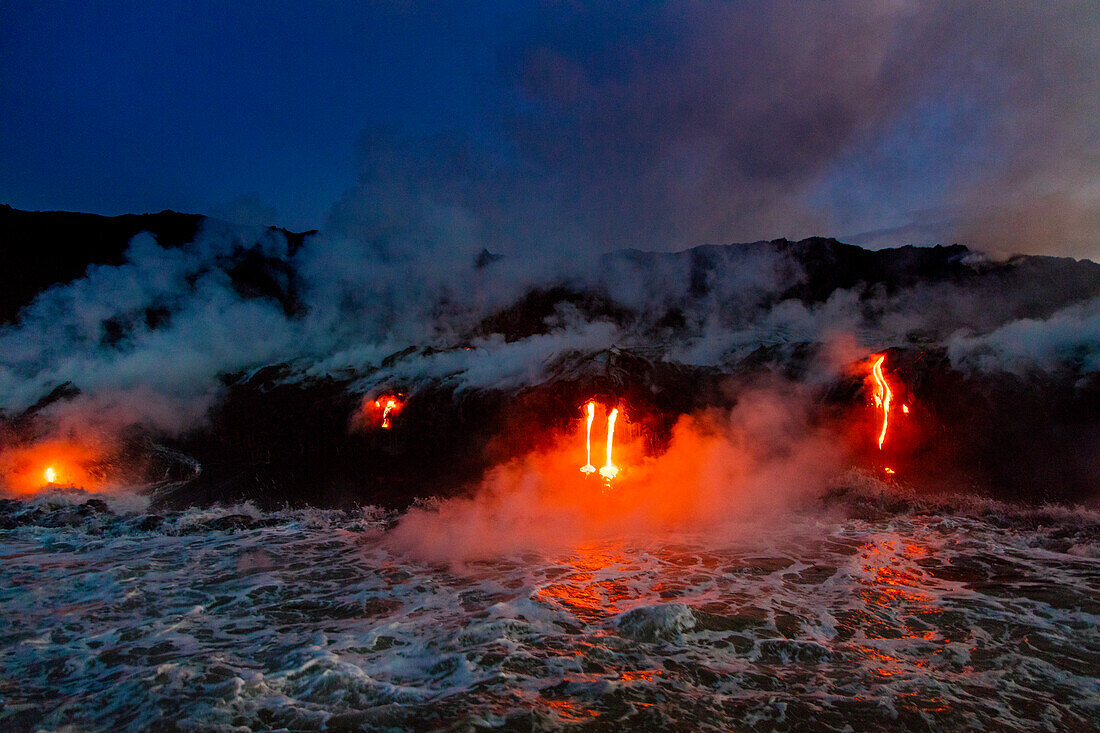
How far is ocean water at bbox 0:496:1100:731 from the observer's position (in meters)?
5.89

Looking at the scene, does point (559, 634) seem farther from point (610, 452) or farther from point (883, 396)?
point (883, 396)

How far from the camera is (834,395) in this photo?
63.9 ft

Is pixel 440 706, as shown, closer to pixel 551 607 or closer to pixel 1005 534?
pixel 551 607

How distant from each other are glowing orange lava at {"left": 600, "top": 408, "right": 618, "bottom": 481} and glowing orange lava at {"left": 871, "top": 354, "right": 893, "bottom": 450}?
8.38 m

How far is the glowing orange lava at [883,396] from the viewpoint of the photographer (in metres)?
18.4

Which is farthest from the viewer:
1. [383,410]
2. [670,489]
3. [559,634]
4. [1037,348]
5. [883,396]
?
[383,410]

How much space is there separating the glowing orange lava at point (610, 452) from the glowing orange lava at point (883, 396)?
8379 millimetres

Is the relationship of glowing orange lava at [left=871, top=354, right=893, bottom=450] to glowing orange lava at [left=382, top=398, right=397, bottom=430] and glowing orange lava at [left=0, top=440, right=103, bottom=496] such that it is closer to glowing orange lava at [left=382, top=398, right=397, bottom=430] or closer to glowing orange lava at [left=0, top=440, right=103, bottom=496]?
glowing orange lava at [left=382, top=398, right=397, bottom=430]

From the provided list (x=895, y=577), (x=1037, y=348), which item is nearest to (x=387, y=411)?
(x=895, y=577)

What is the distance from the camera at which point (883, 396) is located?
1852 cm

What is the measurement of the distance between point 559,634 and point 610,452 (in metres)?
11.0

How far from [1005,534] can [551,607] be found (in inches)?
457

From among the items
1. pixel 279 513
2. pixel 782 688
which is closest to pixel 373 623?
pixel 782 688

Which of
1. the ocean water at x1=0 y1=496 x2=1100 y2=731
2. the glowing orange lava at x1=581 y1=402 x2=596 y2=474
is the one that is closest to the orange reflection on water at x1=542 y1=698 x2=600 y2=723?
the ocean water at x1=0 y1=496 x2=1100 y2=731
